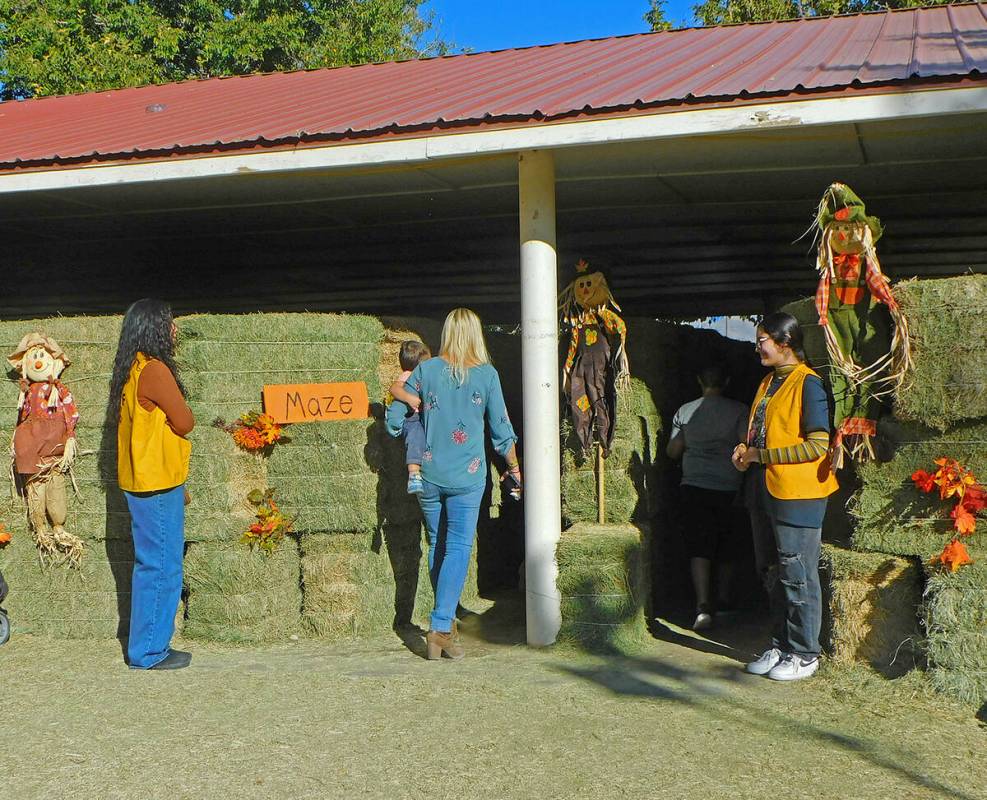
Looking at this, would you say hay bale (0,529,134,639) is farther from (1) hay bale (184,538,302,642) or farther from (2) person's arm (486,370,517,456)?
(2) person's arm (486,370,517,456)

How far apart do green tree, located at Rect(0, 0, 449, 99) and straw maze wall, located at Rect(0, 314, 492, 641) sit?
15482 mm

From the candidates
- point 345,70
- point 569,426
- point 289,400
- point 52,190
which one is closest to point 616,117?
point 569,426

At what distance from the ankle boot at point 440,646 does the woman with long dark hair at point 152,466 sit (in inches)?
57.2

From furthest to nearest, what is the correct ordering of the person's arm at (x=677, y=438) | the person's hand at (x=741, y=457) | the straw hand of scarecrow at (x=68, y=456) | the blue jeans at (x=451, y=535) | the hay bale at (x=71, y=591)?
the person's arm at (x=677, y=438)
the hay bale at (x=71, y=591)
the straw hand of scarecrow at (x=68, y=456)
the blue jeans at (x=451, y=535)
the person's hand at (x=741, y=457)

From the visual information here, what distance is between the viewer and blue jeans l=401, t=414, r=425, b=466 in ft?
21.6

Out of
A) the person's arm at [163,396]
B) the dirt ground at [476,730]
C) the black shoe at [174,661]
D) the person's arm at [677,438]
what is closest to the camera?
the dirt ground at [476,730]

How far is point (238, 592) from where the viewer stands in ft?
22.8

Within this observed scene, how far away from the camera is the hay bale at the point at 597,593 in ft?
21.3

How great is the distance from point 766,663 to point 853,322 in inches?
78.0

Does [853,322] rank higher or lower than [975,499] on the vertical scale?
higher

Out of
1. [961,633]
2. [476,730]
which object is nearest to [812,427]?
[961,633]

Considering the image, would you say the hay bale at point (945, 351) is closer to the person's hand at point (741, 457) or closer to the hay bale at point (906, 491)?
the hay bale at point (906, 491)

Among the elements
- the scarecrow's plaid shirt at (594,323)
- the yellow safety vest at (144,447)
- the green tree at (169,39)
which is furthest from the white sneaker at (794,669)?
the green tree at (169,39)

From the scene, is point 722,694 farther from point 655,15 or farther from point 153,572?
point 655,15
